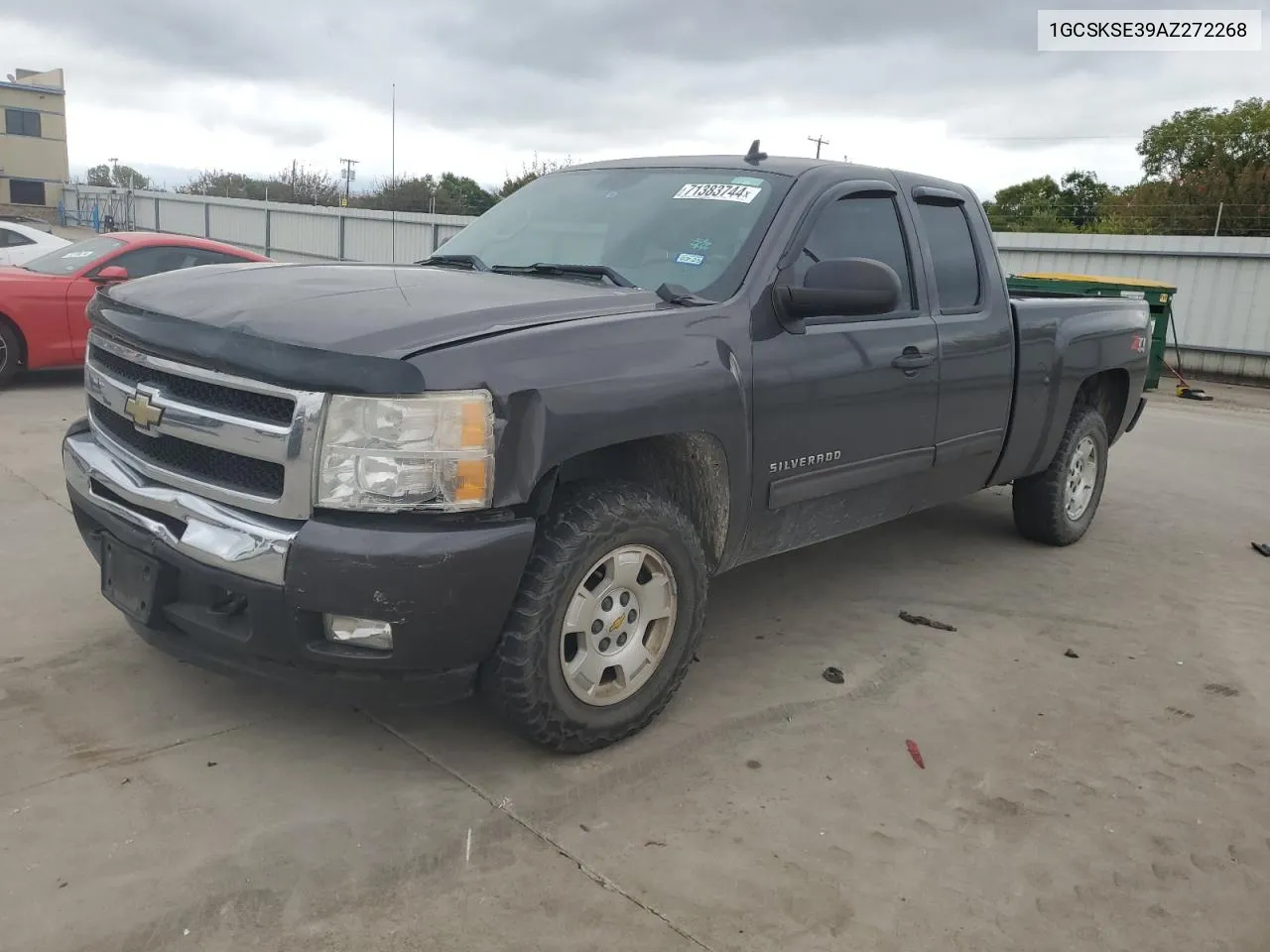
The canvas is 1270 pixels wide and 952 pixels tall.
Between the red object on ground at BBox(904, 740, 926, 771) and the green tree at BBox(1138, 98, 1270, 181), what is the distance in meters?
37.9

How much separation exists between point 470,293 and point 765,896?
1906 mm

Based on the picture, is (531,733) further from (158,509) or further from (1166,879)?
(1166,879)

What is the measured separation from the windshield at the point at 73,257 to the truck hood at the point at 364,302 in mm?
6330

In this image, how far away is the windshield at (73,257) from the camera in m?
9.10

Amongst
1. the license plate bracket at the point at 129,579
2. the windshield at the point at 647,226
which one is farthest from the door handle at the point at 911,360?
the license plate bracket at the point at 129,579

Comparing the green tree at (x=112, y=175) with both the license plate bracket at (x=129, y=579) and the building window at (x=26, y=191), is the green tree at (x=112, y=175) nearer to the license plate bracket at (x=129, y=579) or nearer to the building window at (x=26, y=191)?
the building window at (x=26, y=191)

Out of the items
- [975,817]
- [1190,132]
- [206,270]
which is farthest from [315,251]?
[1190,132]

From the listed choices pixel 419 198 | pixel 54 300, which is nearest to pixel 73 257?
pixel 54 300

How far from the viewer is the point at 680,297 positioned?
3445mm

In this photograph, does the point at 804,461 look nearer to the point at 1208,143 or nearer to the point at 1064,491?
the point at 1064,491

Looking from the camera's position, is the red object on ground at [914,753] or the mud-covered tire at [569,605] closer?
the mud-covered tire at [569,605]

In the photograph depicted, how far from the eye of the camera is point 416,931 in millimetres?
2418

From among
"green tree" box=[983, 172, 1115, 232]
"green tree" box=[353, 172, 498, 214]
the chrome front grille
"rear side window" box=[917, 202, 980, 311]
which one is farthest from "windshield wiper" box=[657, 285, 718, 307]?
"green tree" box=[983, 172, 1115, 232]

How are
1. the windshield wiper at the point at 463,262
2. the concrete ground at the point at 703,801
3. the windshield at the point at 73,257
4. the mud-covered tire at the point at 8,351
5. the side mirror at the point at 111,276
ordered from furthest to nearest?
1. the windshield at the point at 73,257
2. the side mirror at the point at 111,276
3. the mud-covered tire at the point at 8,351
4. the windshield wiper at the point at 463,262
5. the concrete ground at the point at 703,801
